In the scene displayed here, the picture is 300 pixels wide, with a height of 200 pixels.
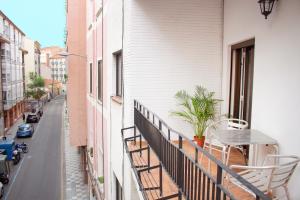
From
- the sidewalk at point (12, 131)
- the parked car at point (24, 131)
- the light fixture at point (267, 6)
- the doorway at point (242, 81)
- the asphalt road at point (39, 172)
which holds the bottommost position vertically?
the asphalt road at point (39, 172)

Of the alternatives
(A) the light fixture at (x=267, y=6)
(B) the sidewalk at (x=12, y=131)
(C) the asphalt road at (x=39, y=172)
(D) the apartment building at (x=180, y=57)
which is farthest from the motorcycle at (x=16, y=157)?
(A) the light fixture at (x=267, y=6)

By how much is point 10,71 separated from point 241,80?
3376 centimetres

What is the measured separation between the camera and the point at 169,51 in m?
6.32

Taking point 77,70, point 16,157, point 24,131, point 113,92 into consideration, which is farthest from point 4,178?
point 113,92

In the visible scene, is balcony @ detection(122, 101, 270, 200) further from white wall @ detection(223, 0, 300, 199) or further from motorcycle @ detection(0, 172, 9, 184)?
motorcycle @ detection(0, 172, 9, 184)

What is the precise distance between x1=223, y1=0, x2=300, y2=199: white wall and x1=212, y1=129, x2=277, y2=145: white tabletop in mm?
171

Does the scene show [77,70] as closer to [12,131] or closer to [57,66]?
[12,131]

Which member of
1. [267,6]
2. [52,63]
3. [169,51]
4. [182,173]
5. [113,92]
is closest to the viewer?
[182,173]

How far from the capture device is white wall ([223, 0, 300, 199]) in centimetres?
386

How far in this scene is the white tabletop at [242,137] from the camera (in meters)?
3.91

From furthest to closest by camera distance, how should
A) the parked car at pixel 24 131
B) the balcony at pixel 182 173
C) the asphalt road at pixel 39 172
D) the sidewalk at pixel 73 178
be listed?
the parked car at pixel 24 131, the asphalt road at pixel 39 172, the sidewalk at pixel 73 178, the balcony at pixel 182 173

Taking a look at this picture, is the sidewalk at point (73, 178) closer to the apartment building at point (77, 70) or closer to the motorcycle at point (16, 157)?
the apartment building at point (77, 70)

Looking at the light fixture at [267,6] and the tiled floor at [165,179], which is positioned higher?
the light fixture at [267,6]

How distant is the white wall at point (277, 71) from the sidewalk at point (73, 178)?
12218mm
